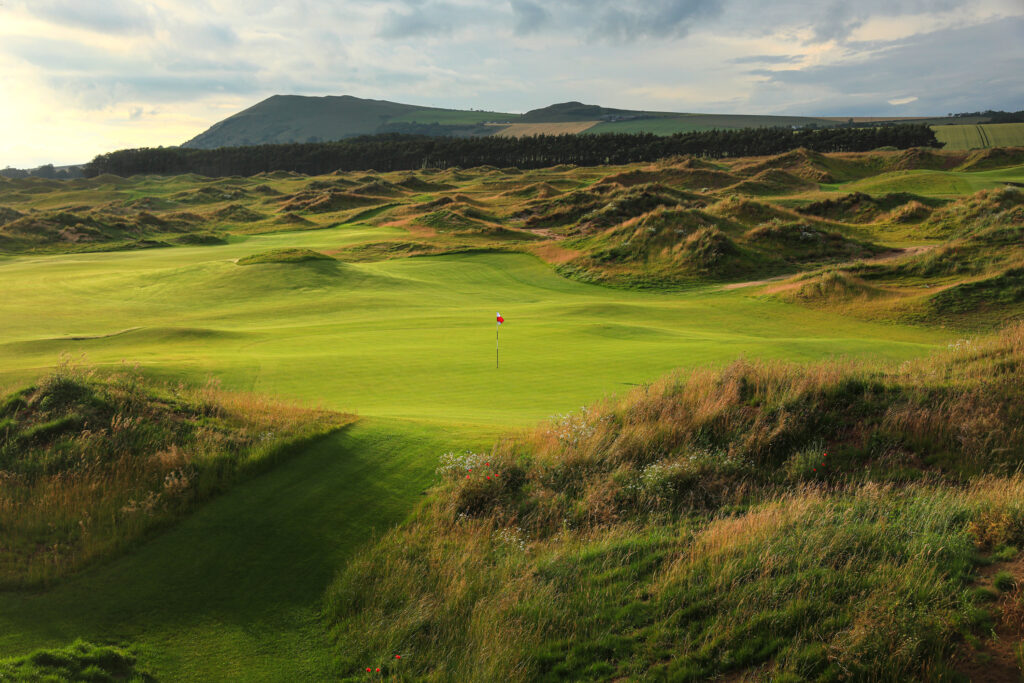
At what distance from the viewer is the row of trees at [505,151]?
127 meters

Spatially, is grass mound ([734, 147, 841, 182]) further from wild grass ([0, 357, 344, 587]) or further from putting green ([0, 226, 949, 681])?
wild grass ([0, 357, 344, 587])

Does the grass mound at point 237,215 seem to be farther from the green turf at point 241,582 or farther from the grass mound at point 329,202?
the green turf at point 241,582

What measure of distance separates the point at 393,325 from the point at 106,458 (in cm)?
1600

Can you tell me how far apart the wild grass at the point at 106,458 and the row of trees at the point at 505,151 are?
13523 cm

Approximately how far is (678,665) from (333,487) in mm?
5287

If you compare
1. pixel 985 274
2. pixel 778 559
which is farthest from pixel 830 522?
pixel 985 274

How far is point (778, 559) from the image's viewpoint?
6.20 m

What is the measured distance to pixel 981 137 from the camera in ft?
432

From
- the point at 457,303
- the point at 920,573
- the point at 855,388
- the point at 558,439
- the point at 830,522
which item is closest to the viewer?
the point at 920,573

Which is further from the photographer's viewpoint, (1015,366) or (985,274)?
(985,274)

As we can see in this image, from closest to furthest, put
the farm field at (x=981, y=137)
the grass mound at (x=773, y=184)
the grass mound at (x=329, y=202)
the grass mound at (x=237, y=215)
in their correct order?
the grass mound at (x=773, y=184) < the grass mound at (x=237, y=215) < the grass mound at (x=329, y=202) < the farm field at (x=981, y=137)

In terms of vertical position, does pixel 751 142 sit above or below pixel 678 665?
above

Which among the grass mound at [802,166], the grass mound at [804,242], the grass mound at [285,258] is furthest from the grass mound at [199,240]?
the grass mound at [802,166]

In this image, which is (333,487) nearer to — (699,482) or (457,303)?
(699,482)
